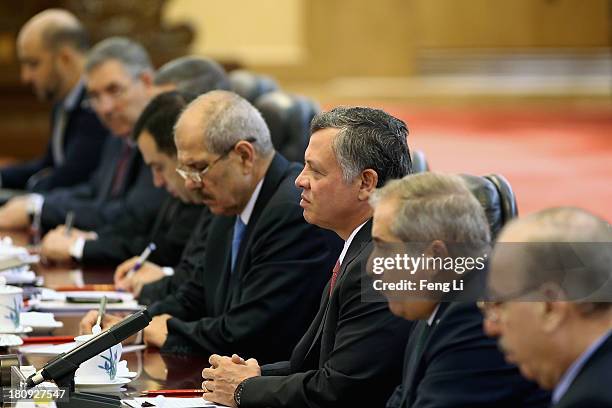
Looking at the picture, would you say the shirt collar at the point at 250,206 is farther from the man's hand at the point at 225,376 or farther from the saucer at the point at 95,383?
the saucer at the point at 95,383

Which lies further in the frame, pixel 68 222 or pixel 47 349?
pixel 68 222

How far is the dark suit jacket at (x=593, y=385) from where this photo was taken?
2150 millimetres

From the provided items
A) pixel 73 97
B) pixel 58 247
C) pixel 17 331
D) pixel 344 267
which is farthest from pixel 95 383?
pixel 73 97

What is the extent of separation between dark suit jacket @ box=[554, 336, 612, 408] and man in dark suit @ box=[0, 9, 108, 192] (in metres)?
5.84

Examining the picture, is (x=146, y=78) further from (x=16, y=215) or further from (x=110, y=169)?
(x=16, y=215)

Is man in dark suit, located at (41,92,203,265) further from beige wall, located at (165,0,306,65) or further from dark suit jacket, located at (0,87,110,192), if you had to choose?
beige wall, located at (165,0,306,65)

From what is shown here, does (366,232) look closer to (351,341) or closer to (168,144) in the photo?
(351,341)

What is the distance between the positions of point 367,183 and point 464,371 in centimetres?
79

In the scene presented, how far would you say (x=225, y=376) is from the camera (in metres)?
3.27

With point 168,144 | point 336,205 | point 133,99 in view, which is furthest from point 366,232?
point 133,99

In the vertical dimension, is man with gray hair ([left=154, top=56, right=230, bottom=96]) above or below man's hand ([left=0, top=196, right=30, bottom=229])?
above

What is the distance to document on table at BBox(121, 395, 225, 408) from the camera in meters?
3.08

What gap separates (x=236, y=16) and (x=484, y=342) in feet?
40.8

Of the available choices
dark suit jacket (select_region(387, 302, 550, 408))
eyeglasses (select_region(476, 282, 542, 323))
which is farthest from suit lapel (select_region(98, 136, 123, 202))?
eyeglasses (select_region(476, 282, 542, 323))
